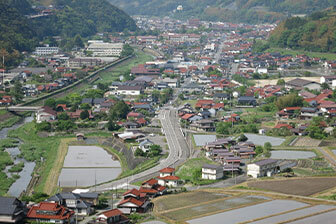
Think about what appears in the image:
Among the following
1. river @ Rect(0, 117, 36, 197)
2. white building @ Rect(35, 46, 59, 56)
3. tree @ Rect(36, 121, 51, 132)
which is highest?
white building @ Rect(35, 46, 59, 56)

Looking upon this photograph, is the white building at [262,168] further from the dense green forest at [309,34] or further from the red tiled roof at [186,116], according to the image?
the dense green forest at [309,34]

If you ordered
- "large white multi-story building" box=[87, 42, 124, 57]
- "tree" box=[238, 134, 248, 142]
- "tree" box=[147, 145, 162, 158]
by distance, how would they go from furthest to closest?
1. "large white multi-story building" box=[87, 42, 124, 57]
2. "tree" box=[238, 134, 248, 142]
3. "tree" box=[147, 145, 162, 158]

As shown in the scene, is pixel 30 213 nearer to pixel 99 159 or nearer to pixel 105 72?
pixel 99 159

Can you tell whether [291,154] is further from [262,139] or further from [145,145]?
[145,145]

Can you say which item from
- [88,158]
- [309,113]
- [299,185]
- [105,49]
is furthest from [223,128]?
[105,49]

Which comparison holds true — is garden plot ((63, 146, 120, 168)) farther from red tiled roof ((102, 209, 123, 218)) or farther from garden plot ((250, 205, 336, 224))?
garden plot ((250, 205, 336, 224))

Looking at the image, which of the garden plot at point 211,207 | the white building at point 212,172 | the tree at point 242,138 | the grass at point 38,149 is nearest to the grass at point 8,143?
the grass at point 38,149

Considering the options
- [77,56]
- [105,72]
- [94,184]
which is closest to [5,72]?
[105,72]

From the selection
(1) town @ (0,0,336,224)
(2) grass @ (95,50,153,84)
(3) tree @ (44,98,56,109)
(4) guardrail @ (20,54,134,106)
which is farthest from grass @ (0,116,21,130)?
(2) grass @ (95,50,153,84)
